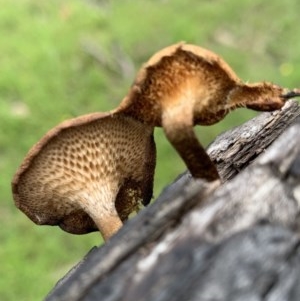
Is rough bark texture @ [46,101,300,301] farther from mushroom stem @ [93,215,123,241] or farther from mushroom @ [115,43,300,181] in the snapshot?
mushroom stem @ [93,215,123,241]

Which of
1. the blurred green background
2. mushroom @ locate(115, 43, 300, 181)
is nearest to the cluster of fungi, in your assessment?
mushroom @ locate(115, 43, 300, 181)

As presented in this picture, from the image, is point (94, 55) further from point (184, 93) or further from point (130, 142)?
point (184, 93)

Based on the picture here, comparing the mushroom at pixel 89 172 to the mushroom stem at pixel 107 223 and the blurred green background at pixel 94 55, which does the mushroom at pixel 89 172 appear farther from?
the blurred green background at pixel 94 55

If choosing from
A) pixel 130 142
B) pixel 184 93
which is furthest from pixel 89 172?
pixel 184 93

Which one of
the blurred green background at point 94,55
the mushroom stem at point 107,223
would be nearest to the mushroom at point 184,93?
the mushroom stem at point 107,223

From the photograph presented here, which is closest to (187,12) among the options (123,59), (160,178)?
(123,59)

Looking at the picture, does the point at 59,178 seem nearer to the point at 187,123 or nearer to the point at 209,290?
the point at 187,123
